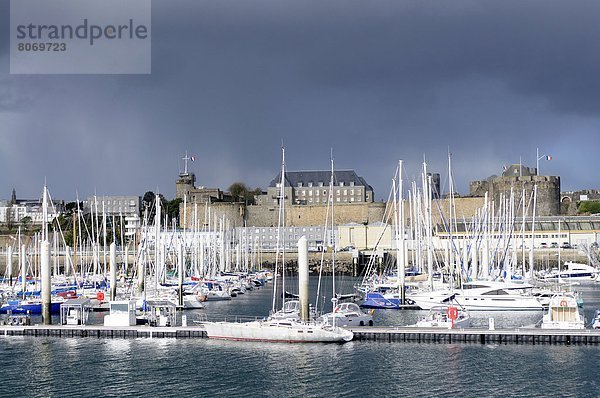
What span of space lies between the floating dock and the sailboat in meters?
1.29

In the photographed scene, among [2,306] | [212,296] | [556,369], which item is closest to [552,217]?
[212,296]

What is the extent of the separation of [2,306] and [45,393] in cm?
2818

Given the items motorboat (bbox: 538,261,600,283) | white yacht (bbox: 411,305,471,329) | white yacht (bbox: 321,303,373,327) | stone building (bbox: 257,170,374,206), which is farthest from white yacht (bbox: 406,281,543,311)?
stone building (bbox: 257,170,374,206)

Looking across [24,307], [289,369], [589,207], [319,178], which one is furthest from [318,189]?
[289,369]

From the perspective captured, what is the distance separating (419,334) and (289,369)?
26.9 feet

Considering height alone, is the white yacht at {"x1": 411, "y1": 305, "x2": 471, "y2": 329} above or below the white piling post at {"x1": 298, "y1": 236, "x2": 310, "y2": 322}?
below

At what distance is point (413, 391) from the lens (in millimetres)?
30719

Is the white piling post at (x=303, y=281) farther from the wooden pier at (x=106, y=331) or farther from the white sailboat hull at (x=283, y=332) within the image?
the wooden pier at (x=106, y=331)

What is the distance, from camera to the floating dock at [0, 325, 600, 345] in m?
38.8

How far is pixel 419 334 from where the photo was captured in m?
40.2

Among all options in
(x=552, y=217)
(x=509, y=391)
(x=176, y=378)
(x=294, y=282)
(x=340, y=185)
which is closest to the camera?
(x=509, y=391)

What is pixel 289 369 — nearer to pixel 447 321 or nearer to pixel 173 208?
pixel 447 321

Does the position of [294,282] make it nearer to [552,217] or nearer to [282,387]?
[552,217]

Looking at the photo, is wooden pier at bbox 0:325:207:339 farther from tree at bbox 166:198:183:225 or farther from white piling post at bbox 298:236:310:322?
tree at bbox 166:198:183:225
